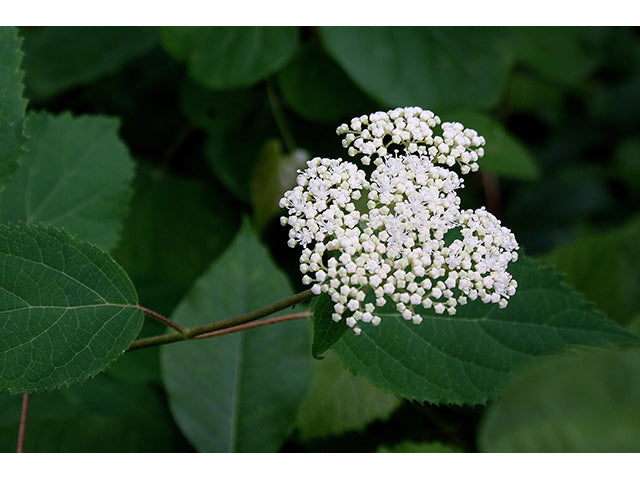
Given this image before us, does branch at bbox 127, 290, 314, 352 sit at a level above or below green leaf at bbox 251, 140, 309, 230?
above

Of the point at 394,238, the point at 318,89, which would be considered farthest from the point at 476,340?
the point at 318,89

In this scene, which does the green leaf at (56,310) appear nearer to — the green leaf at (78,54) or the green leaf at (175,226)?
the green leaf at (175,226)

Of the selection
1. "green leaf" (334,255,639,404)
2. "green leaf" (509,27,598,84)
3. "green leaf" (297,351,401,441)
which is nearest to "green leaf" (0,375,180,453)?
"green leaf" (297,351,401,441)

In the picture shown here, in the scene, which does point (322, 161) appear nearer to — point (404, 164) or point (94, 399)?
point (404, 164)

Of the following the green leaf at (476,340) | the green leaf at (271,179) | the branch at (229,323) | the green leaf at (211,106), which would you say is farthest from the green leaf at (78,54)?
the green leaf at (476,340)

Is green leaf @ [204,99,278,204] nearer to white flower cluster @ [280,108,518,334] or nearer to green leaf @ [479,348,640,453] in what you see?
white flower cluster @ [280,108,518,334]

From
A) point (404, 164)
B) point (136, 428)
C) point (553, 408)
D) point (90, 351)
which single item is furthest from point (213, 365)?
point (553, 408)
